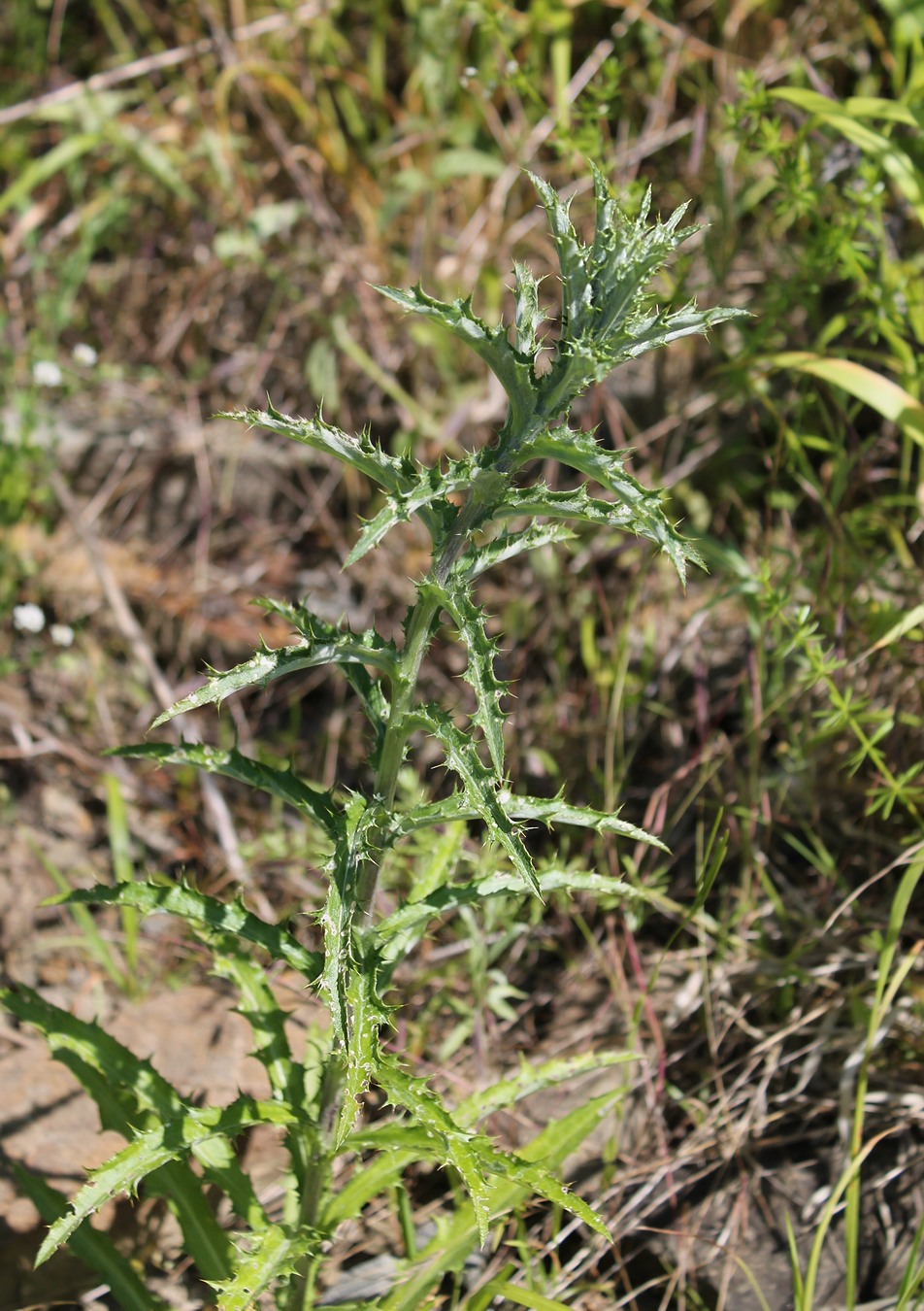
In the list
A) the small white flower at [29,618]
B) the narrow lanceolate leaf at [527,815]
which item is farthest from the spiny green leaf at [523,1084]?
the small white flower at [29,618]

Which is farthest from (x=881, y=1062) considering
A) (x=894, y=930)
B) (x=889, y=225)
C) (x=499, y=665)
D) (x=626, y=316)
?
(x=889, y=225)

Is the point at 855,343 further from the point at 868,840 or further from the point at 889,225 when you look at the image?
the point at 868,840

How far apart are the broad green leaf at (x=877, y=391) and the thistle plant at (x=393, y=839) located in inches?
40.9

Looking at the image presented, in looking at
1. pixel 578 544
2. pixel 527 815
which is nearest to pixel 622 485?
pixel 527 815

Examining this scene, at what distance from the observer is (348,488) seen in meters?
3.83

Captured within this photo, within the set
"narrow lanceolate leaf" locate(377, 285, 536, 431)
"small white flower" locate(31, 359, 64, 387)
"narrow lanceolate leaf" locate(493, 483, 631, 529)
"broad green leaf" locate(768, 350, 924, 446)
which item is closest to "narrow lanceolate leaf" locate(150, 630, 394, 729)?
"narrow lanceolate leaf" locate(493, 483, 631, 529)

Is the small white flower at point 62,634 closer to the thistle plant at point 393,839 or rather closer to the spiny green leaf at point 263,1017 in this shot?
the thistle plant at point 393,839

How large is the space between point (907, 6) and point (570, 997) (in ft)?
9.35

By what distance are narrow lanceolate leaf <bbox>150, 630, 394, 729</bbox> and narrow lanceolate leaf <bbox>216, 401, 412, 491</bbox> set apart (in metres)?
0.24

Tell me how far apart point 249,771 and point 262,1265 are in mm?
746

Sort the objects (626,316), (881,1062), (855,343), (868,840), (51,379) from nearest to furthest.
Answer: (626,316), (881,1062), (868,840), (855,343), (51,379)

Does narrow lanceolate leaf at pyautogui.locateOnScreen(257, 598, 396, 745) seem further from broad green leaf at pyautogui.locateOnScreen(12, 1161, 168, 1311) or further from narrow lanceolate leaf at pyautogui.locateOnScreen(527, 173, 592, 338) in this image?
broad green leaf at pyautogui.locateOnScreen(12, 1161, 168, 1311)

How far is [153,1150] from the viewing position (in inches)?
67.4

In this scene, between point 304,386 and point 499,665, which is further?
point 304,386
